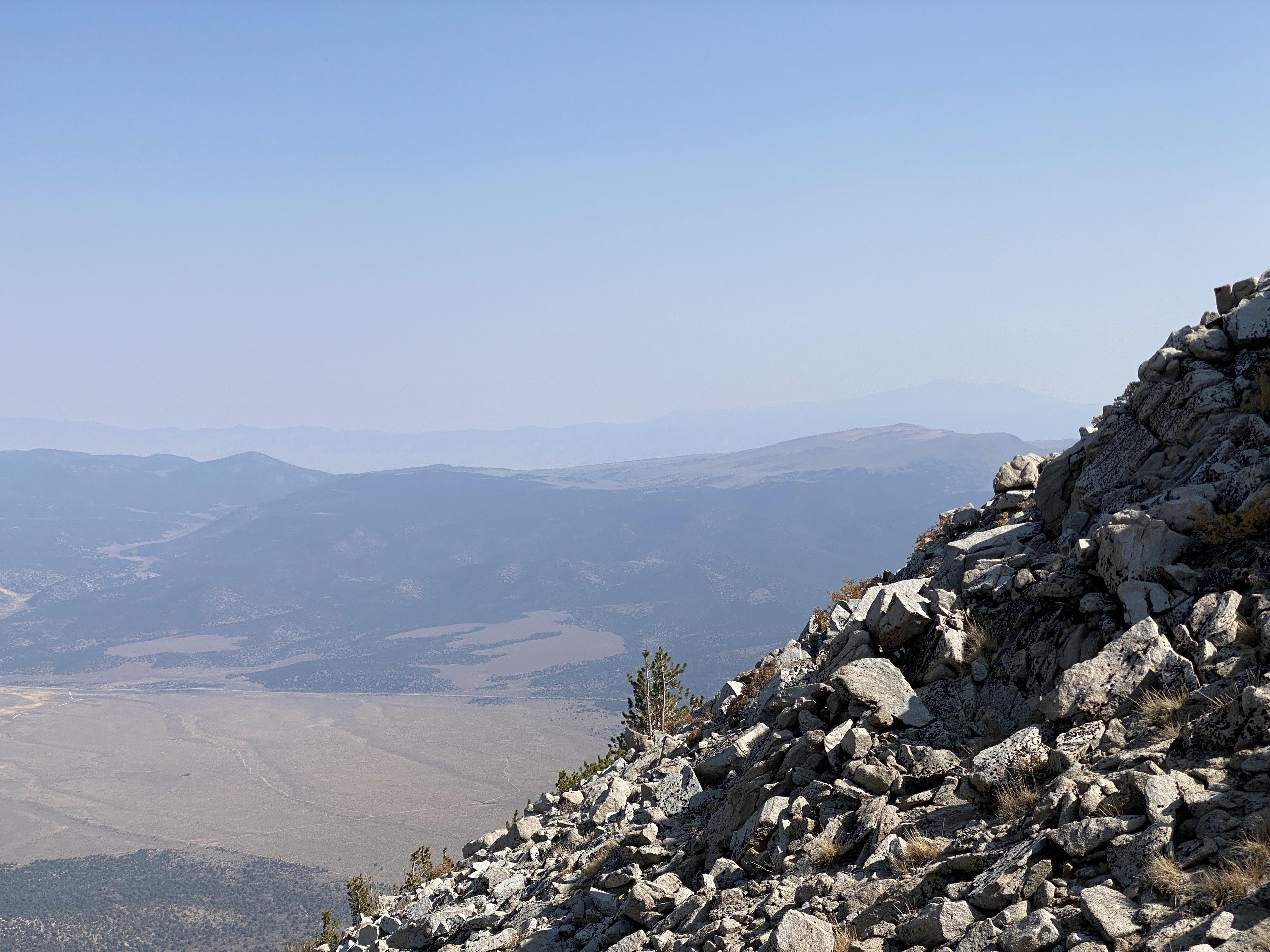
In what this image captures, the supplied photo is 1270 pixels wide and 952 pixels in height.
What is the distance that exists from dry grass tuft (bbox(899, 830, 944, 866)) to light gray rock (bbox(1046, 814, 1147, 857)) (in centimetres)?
205

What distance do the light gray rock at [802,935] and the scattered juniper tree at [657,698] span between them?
31384 millimetres

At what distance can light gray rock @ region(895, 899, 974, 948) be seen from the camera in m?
10.4

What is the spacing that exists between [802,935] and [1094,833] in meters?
3.81

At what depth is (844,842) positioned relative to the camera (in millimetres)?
13820

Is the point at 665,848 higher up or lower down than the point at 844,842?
lower down

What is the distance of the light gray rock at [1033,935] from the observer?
9.40 metres

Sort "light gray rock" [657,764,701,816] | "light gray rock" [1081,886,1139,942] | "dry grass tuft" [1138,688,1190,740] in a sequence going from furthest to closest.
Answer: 1. "light gray rock" [657,764,701,816]
2. "dry grass tuft" [1138,688,1190,740]
3. "light gray rock" [1081,886,1139,942]

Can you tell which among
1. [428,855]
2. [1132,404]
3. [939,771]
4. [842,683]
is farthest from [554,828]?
[428,855]

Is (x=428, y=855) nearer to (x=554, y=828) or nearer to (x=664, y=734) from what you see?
(x=664, y=734)

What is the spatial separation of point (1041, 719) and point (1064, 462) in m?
8.79

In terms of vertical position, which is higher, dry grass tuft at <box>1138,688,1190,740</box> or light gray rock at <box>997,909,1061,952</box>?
dry grass tuft at <box>1138,688,1190,740</box>

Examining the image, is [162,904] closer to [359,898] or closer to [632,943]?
[359,898]

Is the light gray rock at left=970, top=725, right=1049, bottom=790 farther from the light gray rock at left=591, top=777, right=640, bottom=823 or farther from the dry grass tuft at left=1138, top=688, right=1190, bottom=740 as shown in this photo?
the light gray rock at left=591, top=777, right=640, bottom=823

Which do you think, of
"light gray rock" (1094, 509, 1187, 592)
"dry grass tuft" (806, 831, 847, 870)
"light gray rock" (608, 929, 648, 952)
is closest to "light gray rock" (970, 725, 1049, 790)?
"dry grass tuft" (806, 831, 847, 870)
